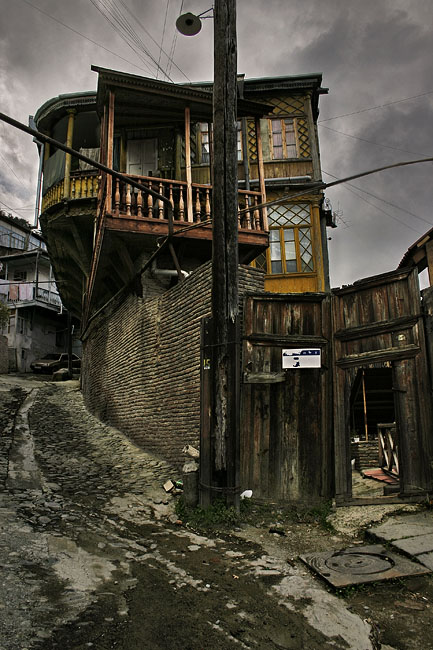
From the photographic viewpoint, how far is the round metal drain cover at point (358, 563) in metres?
3.64

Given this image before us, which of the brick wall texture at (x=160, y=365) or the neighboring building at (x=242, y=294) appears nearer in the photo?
the neighboring building at (x=242, y=294)

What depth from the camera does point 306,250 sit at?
1344 cm

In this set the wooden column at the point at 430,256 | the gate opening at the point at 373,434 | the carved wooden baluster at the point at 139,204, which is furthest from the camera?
the carved wooden baluster at the point at 139,204

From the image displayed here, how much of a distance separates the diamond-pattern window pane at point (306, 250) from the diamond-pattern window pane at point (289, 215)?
1.07 feet

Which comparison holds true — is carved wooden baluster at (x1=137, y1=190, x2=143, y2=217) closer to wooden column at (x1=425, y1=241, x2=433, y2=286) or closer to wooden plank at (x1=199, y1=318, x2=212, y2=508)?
wooden plank at (x1=199, y1=318, x2=212, y2=508)

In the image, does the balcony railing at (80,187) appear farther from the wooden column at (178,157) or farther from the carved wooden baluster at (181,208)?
the carved wooden baluster at (181,208)

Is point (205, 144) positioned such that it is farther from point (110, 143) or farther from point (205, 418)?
point (205, 418)

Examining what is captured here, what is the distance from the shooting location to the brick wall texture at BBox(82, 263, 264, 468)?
7.29 m

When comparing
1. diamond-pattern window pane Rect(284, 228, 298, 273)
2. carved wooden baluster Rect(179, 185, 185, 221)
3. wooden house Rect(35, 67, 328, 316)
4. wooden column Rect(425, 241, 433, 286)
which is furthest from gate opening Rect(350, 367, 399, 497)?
carved wooden baluster Rect(179, 185, 185, 221)

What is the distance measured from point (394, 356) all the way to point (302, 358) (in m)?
1.12

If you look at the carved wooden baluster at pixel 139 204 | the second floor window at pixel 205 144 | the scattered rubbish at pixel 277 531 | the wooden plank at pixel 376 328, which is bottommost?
the scattered rubbish at pixel 277 531

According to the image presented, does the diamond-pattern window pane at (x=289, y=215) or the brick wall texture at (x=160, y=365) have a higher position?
the diamond-pattern window pane at (x=289, y=215)

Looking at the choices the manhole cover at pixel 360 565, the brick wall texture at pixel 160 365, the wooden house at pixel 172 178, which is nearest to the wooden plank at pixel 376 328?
the brick wall texture at pixel 160 365

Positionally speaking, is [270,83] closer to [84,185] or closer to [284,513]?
[84,185]
